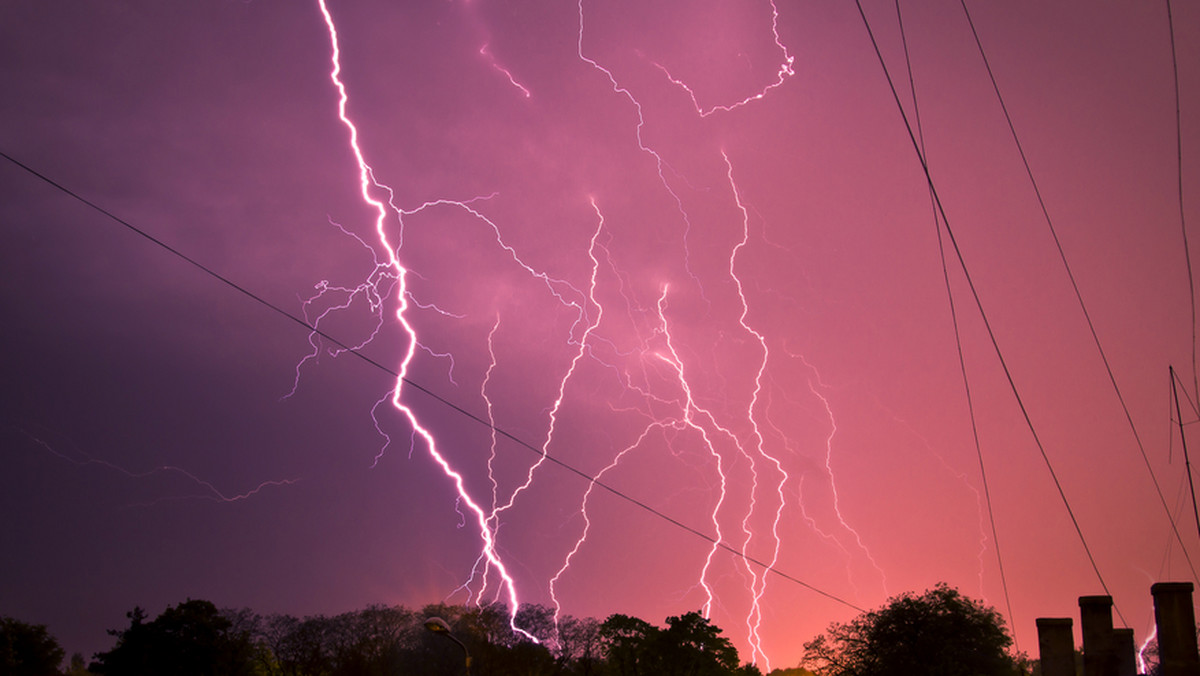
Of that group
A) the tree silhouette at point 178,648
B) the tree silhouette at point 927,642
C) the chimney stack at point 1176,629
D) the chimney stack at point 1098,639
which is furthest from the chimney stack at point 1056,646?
the tree silhouette at point 178,648

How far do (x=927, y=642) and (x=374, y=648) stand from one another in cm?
2457

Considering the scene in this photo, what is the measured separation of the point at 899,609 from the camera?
2686 centimetres

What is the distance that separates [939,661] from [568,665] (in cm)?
2074

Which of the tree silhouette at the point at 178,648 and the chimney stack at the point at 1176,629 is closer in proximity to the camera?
the chimney stack at the point at 1176,629

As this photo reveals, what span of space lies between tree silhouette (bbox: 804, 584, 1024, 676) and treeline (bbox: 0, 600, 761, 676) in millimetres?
4430

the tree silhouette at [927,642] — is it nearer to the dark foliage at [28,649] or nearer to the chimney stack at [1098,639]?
the chimney stack at [1098,639]

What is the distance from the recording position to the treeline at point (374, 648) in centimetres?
Answer: 2797

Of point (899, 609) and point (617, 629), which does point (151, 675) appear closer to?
point (617, 629)

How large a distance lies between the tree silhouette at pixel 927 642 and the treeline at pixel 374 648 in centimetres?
443

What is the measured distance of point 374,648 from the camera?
117ft

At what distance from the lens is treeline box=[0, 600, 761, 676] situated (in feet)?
91.8

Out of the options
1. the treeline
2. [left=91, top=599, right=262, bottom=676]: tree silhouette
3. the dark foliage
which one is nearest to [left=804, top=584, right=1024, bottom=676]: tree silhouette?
the treeline

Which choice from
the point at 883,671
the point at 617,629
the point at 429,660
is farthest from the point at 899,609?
the point at 429,660

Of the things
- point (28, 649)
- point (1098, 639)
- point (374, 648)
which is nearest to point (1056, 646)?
point (1098, 639)
